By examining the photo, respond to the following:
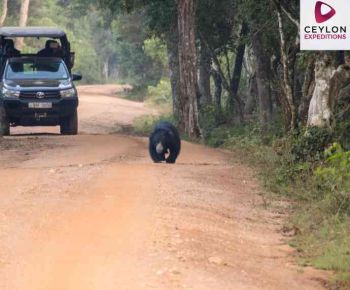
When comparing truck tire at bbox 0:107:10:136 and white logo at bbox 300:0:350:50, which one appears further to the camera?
truck tire at bbox 0:107:10:136

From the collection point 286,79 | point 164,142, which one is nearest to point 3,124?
point 164,142

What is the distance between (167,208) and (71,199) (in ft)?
4.04

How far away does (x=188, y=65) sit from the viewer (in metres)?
22.3

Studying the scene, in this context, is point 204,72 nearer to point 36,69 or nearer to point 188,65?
point 188,65

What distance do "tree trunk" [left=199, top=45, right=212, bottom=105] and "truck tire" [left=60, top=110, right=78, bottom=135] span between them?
6.44m

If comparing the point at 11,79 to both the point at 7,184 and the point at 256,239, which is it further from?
the point at 256,239

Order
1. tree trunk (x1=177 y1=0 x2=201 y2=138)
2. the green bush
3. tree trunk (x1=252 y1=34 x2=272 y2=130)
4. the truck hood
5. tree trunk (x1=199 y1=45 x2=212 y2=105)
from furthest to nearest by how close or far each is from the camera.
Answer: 1. tree trunk (x1=199 y1=45 x2=212 y2=105)
2. tree trunk (x1=177 y1=0 x2=201 y2=138)
3. tree trunk (x1=252 y1=34 x2=272 y2=130)
4. the truck hood
5. the green bush

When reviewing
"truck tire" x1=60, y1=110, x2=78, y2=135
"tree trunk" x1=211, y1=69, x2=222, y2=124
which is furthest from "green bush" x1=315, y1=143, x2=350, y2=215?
"tree trunk" x1=211, y1=69, x2=222, y2=124

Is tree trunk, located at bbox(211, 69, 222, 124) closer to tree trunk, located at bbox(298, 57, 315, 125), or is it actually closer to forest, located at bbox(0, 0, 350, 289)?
forest, located at bbox(0, 0, 350, 289)

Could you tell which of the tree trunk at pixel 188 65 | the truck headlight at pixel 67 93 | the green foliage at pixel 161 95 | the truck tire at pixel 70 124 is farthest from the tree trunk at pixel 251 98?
the green foliage at pixel 161 95

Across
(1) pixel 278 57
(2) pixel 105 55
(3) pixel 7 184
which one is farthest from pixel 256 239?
(2) pixel 105 55

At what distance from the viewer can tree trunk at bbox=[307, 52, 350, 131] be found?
13.1 meters

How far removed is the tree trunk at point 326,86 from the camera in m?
13.1

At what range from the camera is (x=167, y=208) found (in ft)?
32.4
